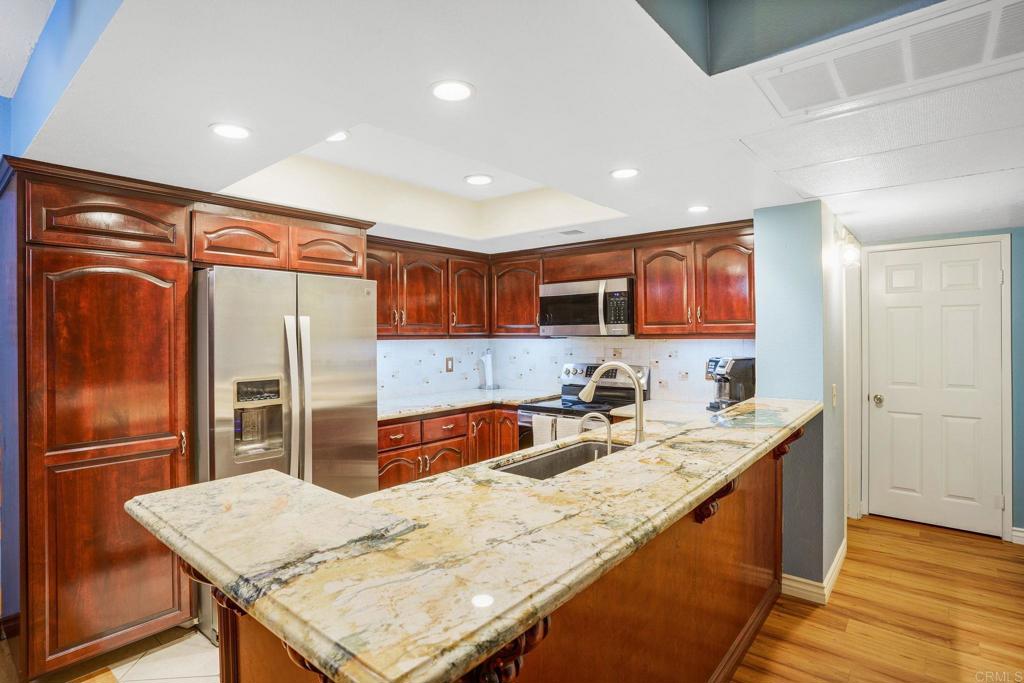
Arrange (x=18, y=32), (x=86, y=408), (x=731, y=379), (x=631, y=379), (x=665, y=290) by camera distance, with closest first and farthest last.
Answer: (x=18, y=32), (x=631, y=379), (x=86, y=408), (x=731, y=379), (x=665, y=290)

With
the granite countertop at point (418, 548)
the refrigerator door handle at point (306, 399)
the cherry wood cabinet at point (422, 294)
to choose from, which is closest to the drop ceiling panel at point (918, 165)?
the granite countertop at point (418, 548)

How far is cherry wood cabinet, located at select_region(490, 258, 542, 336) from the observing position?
4414 millimetres

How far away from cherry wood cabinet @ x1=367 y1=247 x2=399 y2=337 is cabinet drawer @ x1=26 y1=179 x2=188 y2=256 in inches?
54.5

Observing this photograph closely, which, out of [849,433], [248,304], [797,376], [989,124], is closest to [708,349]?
[797,376]

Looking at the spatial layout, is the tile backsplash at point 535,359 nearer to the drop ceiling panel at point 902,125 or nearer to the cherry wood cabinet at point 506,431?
the cherry wood cabinet at point 506,431

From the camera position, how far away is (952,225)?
3.36m

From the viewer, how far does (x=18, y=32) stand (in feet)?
6.11

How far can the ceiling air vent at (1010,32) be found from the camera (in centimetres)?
111

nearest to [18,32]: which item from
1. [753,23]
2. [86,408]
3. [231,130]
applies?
[231,130]

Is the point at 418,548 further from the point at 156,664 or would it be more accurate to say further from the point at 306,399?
the point at 156,664

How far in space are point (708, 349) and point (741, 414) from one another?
146 cm

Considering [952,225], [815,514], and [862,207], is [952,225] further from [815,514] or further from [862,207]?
[815,514]

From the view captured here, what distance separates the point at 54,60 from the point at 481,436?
3203 mm

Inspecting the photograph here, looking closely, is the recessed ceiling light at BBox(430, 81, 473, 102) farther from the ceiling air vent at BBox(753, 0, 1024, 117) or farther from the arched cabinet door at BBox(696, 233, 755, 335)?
the arched cabinet door at BBox(696, 233, 755, 335)
